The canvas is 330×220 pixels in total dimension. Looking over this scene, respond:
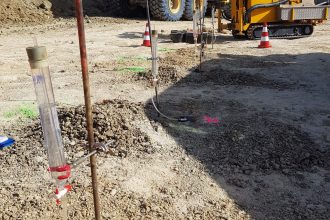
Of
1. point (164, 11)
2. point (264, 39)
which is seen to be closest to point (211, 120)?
point (264, 39)

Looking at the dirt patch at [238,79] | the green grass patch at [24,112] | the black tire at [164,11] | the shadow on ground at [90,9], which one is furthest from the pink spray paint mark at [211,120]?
the shadow on ground at [90,9]

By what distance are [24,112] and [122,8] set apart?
13.1 metres

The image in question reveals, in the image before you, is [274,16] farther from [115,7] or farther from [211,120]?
[115,7]

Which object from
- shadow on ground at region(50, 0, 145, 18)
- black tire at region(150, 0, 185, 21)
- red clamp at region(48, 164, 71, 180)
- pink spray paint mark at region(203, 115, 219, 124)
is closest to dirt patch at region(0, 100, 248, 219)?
red clamp at region(48, 164, 71, 180)

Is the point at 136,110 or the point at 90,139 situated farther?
the point at 136,110

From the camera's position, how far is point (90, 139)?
2.11 meters

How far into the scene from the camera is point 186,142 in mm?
4453

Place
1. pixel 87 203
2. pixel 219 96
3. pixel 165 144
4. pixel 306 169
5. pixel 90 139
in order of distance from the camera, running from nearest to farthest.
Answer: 1. pixel 90 139
2. pixel 87 203
3. pixel 306 169
4. pixel 165 144
5. pixel 219 96

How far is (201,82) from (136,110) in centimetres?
219

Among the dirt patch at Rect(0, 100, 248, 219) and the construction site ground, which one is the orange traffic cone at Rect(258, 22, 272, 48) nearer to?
the construction site ground

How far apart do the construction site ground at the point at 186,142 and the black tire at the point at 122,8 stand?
32.4ft

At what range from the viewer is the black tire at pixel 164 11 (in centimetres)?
1559

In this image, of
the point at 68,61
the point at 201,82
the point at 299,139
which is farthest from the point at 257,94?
A: the point at 68,61

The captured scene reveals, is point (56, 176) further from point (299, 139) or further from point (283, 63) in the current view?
point (283, 63)
